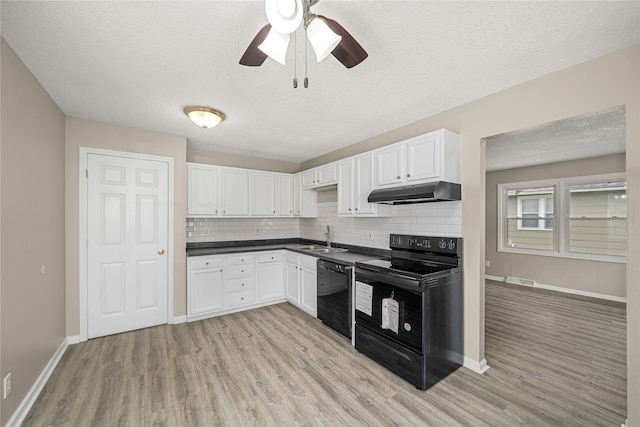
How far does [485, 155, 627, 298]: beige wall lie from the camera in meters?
4.47

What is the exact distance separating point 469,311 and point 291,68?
2650 mm

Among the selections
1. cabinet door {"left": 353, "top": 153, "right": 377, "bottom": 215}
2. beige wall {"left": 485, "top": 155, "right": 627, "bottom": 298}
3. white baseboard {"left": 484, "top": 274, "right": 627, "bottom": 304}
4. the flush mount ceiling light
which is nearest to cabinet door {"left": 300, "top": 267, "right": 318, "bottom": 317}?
cabinet door {"left": 353, "top": 153, "right": 377, "bottom": 215}

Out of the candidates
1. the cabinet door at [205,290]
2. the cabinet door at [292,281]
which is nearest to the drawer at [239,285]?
the cabinet door at [205,290]

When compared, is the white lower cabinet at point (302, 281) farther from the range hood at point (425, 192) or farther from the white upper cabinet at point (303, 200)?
the range hood at point (425, 192)

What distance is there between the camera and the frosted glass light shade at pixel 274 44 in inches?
51.8

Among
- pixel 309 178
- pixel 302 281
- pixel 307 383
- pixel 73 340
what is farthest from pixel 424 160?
pixel 73 340

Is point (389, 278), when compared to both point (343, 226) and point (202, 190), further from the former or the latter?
point (202, 190)

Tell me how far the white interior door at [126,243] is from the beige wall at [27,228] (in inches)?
14.9

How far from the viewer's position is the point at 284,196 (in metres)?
4.79

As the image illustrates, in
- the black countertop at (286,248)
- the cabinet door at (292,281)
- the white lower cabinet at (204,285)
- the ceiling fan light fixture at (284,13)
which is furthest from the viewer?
the cabinet door at (292,281)

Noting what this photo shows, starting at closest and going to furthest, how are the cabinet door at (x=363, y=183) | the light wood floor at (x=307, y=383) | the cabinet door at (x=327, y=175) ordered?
the light wood floor at (x=307, y=383), the cabinet door at (x=363, y=183), the cabinet door at (x=327, y=175)

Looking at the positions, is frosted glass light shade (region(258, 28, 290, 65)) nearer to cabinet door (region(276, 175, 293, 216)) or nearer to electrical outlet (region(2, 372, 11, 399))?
electrical outlet (region(2, 372, 11, 399))

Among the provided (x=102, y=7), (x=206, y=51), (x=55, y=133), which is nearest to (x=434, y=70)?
(x=206, y=51)

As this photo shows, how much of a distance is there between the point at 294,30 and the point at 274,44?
137 mm
